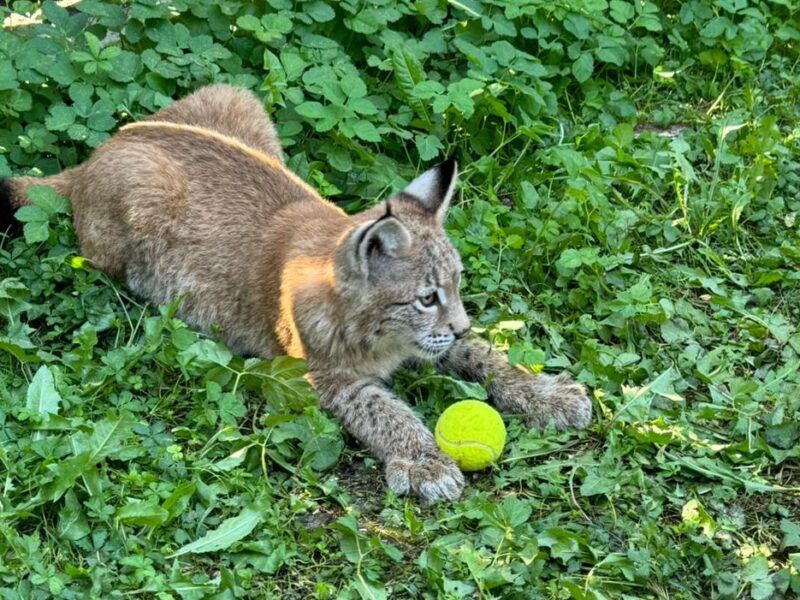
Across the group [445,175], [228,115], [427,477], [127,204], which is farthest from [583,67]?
[427,477]

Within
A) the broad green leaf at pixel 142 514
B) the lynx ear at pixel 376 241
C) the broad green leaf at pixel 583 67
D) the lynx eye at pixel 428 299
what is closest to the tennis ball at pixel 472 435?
the lynx eye at pixel 428 299

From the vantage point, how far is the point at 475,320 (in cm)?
577

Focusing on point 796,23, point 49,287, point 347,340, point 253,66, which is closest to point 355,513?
point 347,340

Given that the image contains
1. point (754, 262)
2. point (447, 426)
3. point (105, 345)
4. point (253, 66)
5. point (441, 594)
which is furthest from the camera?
point (253, 66)

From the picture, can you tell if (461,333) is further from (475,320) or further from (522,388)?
(475,320)

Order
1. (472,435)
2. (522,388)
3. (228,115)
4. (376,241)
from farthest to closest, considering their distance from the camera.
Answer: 1. (228,115)
2. (522,388)
3. (376,241)
4. (472,435)

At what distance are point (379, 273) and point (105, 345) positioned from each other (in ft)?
4.56

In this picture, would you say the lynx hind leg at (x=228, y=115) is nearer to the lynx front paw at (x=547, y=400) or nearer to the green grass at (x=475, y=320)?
the green grass at (x=475, y=320)

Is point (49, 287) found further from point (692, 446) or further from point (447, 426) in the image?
point (692, 446)

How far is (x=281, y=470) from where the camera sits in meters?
4.88

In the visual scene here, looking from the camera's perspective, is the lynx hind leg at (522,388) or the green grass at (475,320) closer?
the green grass at (475,320)

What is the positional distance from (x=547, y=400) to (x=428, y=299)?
0.69m

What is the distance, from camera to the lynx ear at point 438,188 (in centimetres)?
537

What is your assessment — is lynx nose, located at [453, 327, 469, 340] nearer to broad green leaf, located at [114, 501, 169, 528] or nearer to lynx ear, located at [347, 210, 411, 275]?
lynx ear, located at [347, 210, 411, 275]
